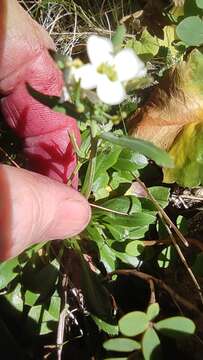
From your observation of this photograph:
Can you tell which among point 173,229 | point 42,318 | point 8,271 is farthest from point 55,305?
point 173,229

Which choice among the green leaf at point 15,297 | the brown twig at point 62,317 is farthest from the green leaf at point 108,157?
the green leaf at point 15,297

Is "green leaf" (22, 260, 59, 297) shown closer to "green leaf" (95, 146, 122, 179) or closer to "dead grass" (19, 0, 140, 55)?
"green leaf" (95, 146, 122, 179)

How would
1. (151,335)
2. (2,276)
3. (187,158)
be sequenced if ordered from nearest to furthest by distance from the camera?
(151,335) < (2,276) < (187,158)

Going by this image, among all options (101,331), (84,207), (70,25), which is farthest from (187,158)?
(70,25)

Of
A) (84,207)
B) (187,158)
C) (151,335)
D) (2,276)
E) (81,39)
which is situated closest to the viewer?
(151,335)

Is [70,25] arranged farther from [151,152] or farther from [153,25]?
[151,152]

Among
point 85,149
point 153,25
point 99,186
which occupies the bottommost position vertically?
point 99,186
